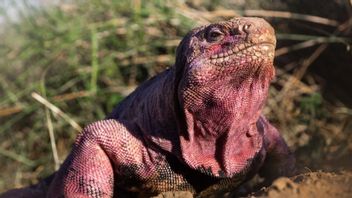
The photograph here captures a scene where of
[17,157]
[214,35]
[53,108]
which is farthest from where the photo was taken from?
[17,157]

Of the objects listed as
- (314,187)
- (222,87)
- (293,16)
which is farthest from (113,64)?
(314,187)

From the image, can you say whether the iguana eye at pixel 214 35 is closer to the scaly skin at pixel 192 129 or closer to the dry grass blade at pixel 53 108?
the scaly skin at pixel 192 129

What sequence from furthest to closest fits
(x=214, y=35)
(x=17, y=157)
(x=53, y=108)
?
(x=17, y=157) < (x=53, y=108) < (x=214, y=35)

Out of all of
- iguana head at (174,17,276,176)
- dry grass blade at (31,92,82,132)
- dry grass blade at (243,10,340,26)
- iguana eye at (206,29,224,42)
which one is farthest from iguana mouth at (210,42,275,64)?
dry grass blade at (31,92,82,132)

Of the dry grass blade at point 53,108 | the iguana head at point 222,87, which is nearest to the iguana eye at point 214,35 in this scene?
the iguana head at point 222,87

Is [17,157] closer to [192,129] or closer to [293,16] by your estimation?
[293,16]

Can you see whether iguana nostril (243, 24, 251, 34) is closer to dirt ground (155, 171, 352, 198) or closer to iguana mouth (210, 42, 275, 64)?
iguana mouth (210, 42, 275, 64)
